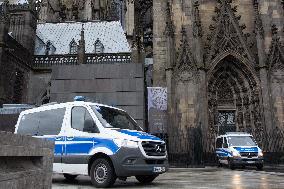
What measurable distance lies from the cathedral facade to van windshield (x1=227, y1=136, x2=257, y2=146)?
4035mm

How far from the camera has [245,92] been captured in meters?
25.2

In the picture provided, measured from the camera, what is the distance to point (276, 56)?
2411cm

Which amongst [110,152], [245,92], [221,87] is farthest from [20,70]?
[110,152]

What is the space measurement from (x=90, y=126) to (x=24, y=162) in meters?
4.38

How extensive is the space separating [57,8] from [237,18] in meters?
25.9

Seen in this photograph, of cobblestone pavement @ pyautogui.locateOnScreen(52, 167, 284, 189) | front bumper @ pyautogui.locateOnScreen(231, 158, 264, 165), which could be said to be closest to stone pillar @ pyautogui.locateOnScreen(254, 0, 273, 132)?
front bumper @ pyautogui.locateOnScreen(231, 158, 264, 165)

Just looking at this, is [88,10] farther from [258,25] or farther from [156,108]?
[156,108]

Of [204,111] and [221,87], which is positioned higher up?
[221,87]

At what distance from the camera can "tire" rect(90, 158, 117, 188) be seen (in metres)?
7.25

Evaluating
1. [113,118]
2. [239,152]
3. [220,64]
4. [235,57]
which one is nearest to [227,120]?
[220,64]

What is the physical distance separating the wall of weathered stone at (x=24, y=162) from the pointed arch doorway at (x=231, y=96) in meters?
21.4

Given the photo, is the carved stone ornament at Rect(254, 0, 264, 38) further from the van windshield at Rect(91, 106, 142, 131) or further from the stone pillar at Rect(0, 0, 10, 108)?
the stone pillar at Rect(0, 0, 10, 108)

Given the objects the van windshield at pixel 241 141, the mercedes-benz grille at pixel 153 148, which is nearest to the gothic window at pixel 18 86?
the van windshield at pixel 241 141

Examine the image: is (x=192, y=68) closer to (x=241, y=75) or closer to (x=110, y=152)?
(x=241, y=75)
